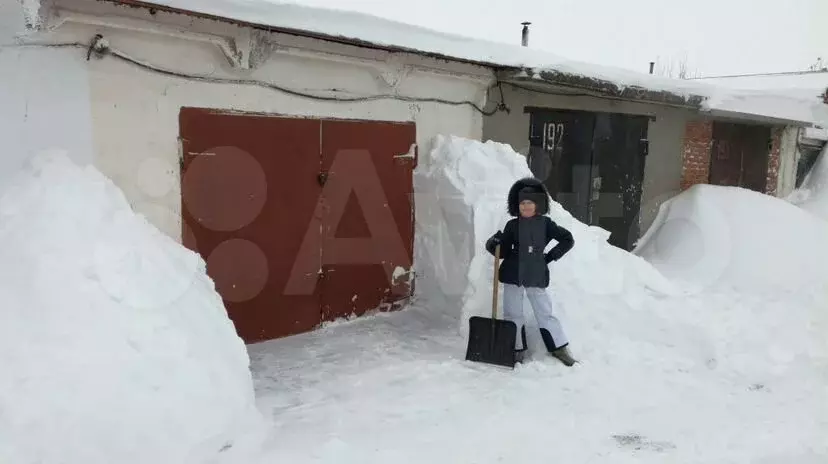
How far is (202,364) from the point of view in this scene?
12.8 feet

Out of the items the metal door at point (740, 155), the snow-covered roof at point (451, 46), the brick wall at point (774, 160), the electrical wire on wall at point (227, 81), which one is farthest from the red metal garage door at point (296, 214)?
the brick wall at point (774, 160)

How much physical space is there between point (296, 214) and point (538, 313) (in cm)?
241

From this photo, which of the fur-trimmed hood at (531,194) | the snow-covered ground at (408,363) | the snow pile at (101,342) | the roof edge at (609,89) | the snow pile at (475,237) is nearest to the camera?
the snow pile at (101,342)

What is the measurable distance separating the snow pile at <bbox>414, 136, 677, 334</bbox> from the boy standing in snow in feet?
1.83

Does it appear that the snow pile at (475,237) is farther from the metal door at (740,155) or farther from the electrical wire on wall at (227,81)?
the metal door at (740,155)

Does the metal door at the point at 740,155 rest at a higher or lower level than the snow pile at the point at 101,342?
higher

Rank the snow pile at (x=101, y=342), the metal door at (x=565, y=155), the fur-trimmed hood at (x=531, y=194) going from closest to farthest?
the snow pile at (x=101, y=342) → the fur-trimmed hood at (x=531, y=194) → the metal door at (x=565, y=155)

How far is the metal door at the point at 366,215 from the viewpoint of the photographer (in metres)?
6.36

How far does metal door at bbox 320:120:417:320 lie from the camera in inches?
250

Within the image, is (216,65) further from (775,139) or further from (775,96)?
(775,139)

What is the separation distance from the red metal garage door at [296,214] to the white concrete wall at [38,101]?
81 cm

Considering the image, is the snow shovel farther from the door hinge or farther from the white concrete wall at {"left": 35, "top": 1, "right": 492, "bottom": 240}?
the white concrete wall at {"left": 35, "top": 1, "right": 492, "bottom": 240}

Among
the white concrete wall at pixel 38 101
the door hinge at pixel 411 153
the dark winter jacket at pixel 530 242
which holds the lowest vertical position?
the dark winter jacket at pixel 530 242

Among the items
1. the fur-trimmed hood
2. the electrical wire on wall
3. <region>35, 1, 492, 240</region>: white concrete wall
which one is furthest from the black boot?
the electrical wire on wall
